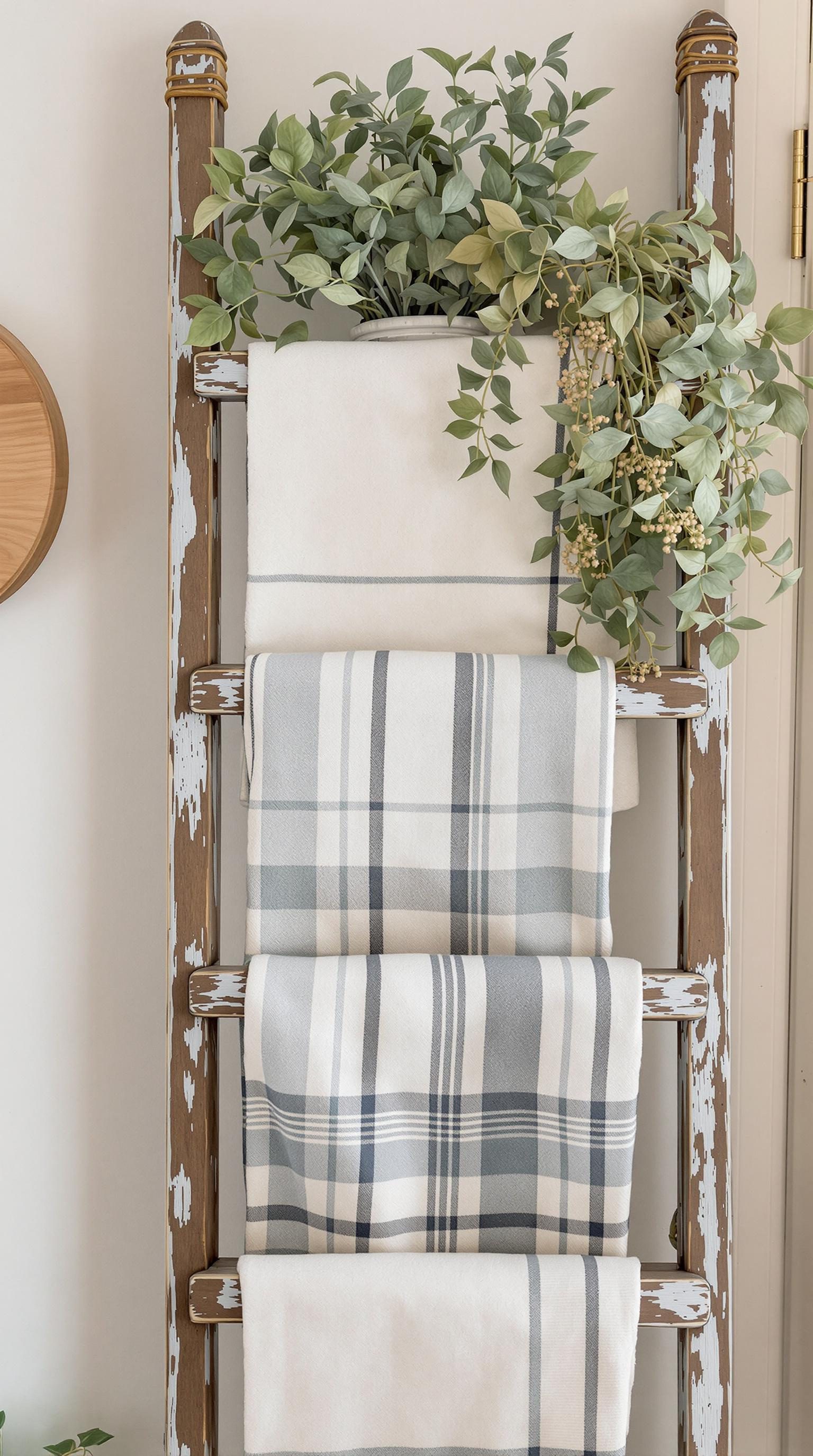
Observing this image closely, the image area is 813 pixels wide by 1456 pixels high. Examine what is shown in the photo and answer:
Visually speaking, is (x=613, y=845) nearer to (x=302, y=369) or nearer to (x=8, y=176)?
(x=302, y=369)

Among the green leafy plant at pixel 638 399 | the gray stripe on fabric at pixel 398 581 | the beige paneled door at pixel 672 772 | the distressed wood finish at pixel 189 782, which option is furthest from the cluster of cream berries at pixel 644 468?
the distressed wood finish at pixel 189 782

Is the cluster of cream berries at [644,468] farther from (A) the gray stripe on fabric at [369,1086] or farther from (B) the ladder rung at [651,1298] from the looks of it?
(B) the ladder rung at [651,1298]

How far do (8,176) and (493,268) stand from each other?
0.50 meters

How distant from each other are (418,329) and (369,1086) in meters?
0.59

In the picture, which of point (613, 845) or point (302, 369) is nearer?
point (302, 369)

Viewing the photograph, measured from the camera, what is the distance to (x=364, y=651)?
2.44 ft

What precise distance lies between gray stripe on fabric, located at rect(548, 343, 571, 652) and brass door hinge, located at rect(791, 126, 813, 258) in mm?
293

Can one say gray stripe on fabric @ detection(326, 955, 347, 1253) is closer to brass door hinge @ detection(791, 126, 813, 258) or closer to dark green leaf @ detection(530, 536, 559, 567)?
dark green leaf @ detection(530, 536, 559, 567)

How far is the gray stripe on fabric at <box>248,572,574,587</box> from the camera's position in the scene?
76cm

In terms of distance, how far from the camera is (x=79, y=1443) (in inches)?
34.2

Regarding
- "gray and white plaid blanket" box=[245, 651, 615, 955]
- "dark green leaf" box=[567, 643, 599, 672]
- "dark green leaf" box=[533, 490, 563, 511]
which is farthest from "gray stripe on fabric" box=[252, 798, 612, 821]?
"dark green leaf" box=[533, 490, 563, 511]

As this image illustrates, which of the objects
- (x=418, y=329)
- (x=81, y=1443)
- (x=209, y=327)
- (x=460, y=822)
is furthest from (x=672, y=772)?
(x=81, y=1443)

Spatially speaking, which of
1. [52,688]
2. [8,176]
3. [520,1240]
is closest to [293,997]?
[520,1240]

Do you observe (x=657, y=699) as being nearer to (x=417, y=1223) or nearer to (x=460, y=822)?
(x=460, y=822)
